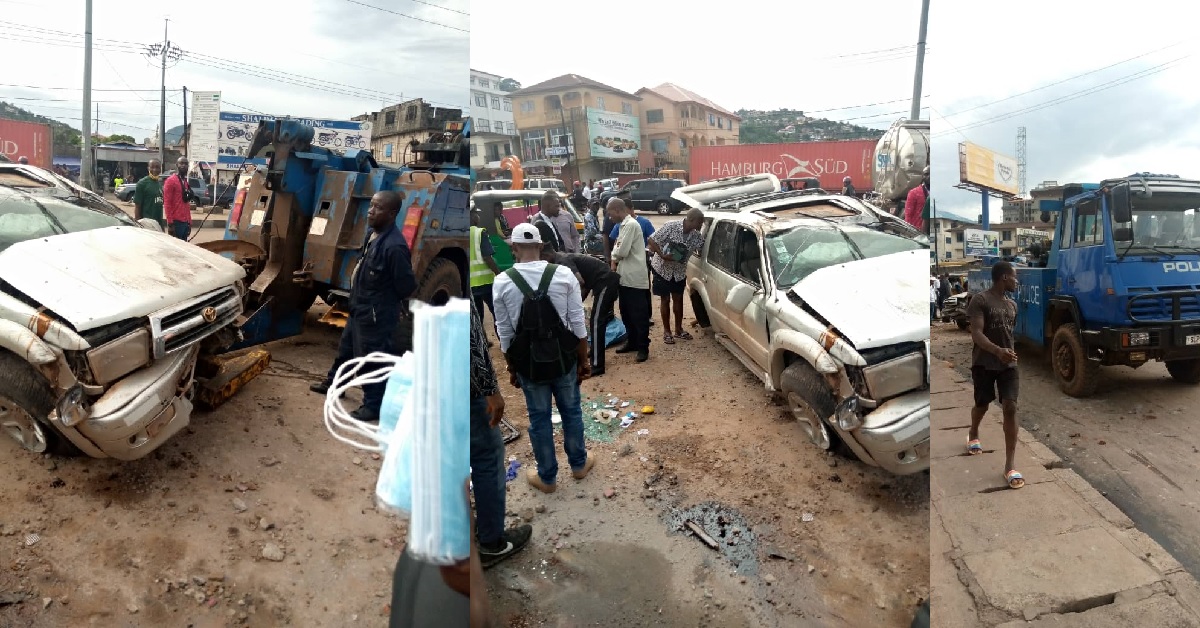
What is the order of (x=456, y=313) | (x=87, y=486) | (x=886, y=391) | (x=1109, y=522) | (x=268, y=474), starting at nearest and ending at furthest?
(x=886, y=391) < (x=456, y=313) < (x=87, y=486) < (x=268, y=474) < (x=1109, y=522)

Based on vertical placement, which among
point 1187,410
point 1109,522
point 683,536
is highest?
point 1187,410

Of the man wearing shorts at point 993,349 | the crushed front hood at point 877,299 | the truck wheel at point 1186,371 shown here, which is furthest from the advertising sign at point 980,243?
the truck wheel at point 1186,371

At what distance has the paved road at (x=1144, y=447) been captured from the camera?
1648mm

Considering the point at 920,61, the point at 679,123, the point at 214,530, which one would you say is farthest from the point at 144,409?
the point at 920,61

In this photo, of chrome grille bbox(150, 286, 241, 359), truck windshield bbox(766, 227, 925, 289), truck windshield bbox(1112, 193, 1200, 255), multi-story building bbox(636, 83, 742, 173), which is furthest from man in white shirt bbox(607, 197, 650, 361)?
truck windshield bbox(1112, 193, 1200, 255)

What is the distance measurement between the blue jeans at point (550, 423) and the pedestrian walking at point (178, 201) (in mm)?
816

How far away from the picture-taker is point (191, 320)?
1.30m

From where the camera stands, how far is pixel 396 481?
1.15 metres

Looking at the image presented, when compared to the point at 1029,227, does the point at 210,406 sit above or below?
below

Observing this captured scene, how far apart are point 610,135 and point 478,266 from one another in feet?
1.08

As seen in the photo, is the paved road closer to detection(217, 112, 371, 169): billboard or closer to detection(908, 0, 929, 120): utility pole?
detection(908, 0, 929, 120): utility pole

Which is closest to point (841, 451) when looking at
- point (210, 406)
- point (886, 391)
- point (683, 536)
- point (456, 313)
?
point (886, 391)

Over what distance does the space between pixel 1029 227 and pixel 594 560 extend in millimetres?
1223

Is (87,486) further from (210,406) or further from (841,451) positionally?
(841,451)
